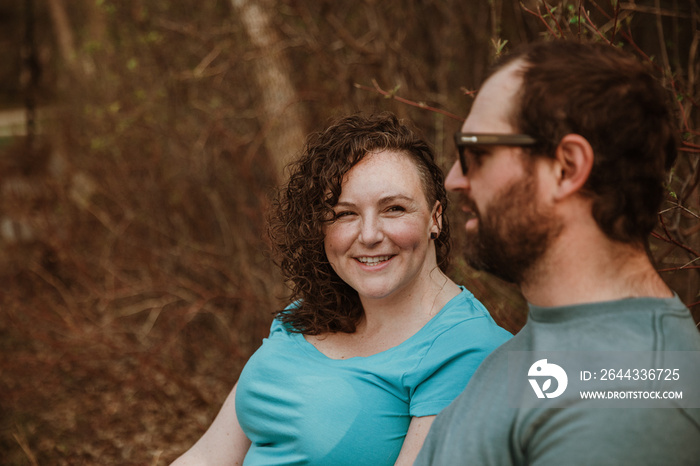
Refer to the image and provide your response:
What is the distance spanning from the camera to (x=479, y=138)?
1429 millimetres

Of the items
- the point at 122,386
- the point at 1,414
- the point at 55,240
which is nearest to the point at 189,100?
the point at 55,240

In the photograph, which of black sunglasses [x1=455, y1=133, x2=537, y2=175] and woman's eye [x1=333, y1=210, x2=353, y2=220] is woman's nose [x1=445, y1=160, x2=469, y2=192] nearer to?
black sunglasses [x1=455, y1=133, x2=537, y2=175]

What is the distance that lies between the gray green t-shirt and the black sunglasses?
361 mm

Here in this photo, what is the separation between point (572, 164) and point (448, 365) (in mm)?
766

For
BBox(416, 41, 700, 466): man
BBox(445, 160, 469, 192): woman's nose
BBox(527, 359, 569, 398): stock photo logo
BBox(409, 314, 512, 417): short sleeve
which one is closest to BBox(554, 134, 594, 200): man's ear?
BBox(416, 41, 700, 466): man

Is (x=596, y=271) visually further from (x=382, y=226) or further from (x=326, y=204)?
(x=326, y=204)

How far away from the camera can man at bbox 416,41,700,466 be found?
125 cm

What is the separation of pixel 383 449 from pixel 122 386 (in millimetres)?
4151

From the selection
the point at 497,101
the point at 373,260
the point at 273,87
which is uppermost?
the point at 273,87

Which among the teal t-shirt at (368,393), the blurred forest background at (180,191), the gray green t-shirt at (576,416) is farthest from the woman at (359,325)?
the blurred forest background at (180,191)

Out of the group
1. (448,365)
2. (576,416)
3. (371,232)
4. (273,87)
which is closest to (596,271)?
(576,416)

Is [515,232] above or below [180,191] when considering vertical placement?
above

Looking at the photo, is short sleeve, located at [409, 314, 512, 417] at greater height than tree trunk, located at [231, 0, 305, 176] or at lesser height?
lesser

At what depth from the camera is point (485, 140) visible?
1418mm
